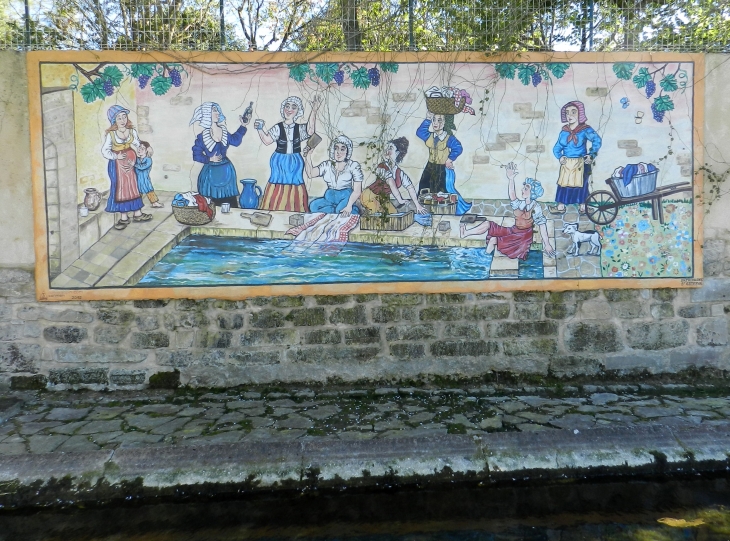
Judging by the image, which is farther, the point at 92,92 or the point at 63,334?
the point at 63,334

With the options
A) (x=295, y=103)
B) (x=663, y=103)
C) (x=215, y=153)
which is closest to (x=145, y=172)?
(x=215, y=153)

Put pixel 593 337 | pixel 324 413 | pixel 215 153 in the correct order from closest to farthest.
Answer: pixel 324 413 < pixel 215 153 < pixel 593 337

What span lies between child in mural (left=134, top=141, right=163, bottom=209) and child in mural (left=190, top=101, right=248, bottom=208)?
0.40 metres

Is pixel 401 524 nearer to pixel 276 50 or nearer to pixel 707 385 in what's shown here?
pixel 707 385

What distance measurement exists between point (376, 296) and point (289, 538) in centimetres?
241

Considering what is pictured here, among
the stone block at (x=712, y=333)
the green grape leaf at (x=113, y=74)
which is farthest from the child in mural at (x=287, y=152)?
the stone block at (x=712, y=333)

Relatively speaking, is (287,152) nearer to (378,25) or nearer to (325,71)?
(325,71)

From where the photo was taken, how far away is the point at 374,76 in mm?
5055

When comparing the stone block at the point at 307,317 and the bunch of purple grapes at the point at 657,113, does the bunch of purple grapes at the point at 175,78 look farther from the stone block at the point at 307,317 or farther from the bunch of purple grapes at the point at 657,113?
the bunch of purple grapes at the point at 657,113

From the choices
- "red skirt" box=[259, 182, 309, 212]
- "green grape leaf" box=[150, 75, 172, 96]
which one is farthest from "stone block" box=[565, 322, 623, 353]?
"green grape leaf" box=[150, 75, 172, 96]

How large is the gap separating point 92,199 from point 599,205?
4.71 m

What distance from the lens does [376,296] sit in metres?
5.16

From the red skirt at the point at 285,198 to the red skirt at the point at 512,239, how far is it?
1.78 metres

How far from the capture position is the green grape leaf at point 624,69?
515 cm
